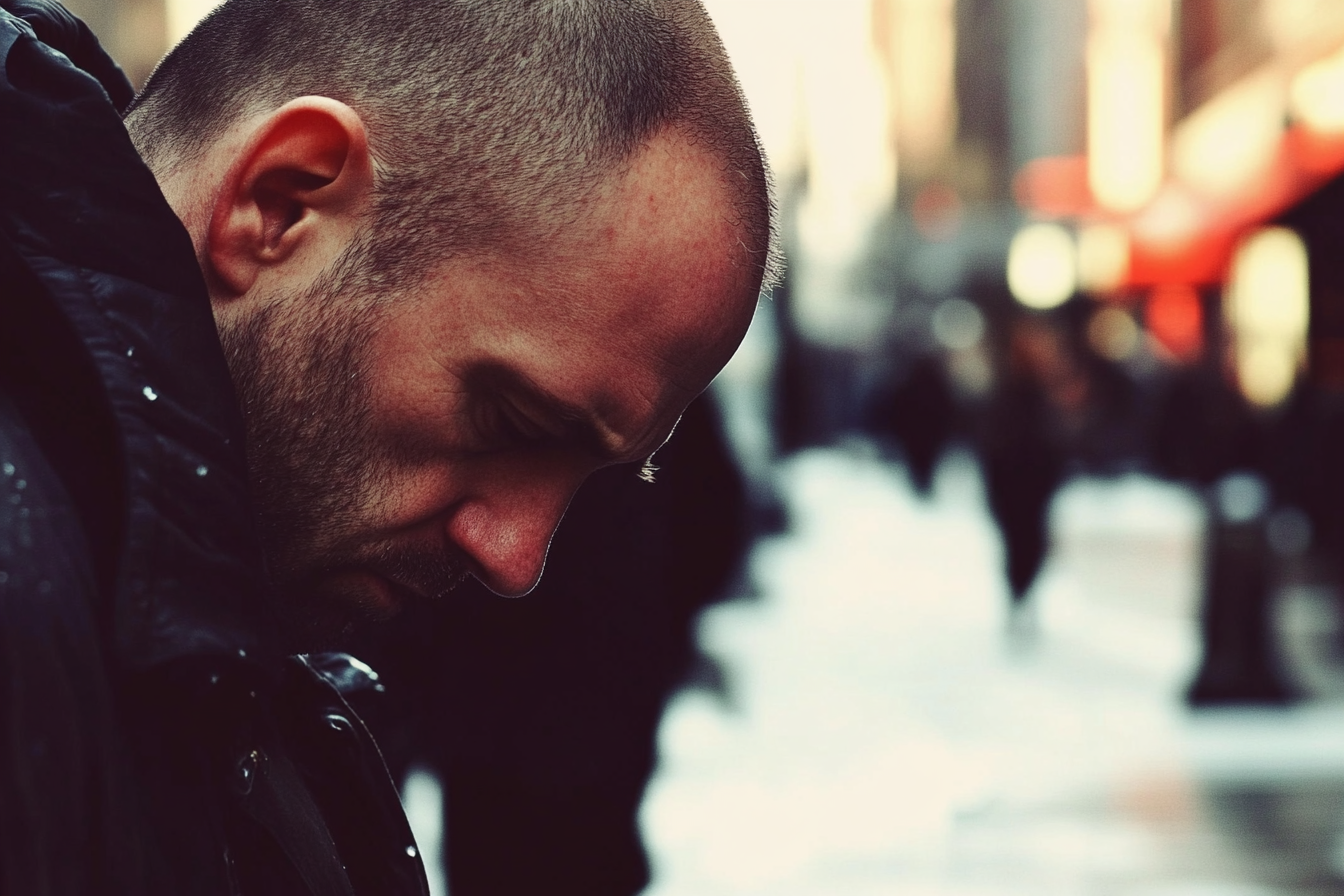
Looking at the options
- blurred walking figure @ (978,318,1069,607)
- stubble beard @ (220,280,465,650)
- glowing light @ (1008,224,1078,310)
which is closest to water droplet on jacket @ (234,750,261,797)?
stubble beard @ (220,280,465,650)

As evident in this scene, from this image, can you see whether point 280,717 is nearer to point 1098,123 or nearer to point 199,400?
point 199,400

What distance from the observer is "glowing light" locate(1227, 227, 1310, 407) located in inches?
872

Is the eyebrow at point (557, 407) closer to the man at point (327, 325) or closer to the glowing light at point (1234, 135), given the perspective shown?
the man at point (327, 325)

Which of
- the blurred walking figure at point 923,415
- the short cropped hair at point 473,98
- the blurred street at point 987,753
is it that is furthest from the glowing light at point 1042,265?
the short cropped hair at point 473,98

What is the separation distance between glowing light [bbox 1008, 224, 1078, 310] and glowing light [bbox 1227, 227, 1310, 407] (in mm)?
31760

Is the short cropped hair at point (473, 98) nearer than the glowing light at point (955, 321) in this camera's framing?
Yes

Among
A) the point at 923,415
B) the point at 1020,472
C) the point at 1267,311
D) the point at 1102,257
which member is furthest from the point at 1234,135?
the point at 1102,257

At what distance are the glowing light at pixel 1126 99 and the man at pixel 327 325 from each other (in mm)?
49370

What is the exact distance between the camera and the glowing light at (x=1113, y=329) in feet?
123

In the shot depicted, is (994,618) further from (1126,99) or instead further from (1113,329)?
(1126,99)

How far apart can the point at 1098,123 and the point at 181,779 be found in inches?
2303

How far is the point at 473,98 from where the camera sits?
1.66m

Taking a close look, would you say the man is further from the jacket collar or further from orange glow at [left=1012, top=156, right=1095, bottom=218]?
orange glow at [left=1012, top=156, right=1095, bottom=218]

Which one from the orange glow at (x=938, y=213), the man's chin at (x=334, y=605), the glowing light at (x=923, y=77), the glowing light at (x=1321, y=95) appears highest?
the glowing light at (x=923, y=77)
